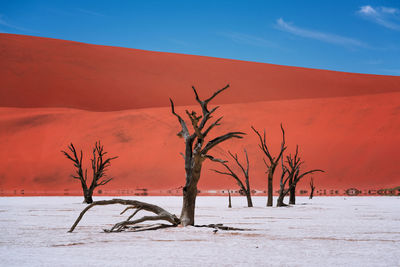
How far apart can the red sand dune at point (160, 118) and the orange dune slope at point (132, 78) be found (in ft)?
0.44

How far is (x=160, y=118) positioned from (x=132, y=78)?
2014 centimetres

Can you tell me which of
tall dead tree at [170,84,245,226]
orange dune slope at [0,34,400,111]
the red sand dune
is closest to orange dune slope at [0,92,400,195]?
the red sand dune

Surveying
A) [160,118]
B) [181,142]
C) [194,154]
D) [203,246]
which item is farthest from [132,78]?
[203,246]

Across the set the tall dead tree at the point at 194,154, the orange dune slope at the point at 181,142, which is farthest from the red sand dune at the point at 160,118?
the tall dead tree at the point at 194,154

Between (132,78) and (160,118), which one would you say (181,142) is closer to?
(160,118)

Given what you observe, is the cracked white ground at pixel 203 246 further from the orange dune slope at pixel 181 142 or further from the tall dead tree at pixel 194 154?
the orange dune slope at pixel 181 142

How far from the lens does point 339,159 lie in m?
39.8

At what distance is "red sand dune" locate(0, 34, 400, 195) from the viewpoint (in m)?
39.9

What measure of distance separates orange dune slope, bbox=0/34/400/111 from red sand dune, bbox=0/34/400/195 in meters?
0.13

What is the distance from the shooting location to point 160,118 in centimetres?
4956

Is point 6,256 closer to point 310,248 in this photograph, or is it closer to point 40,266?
point 40,266

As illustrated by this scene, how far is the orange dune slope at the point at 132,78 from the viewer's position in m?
60.9

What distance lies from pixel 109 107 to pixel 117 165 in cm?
1730

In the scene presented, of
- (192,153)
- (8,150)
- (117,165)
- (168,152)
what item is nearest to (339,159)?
(168,152)
